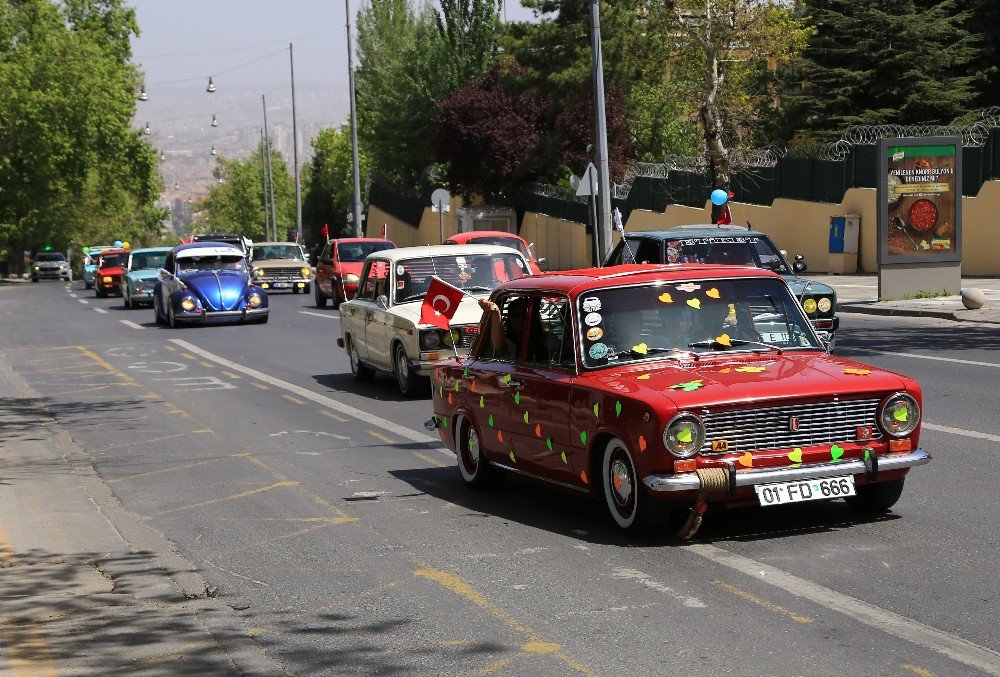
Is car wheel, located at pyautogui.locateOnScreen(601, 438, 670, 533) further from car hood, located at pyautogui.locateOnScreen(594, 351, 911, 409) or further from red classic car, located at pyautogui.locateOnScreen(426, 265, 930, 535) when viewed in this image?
car hood, located at pyautogui.locateOnScreen(594, 351, 911, 409)

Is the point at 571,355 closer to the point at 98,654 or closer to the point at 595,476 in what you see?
the point at 595,476

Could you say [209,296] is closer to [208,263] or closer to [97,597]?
[208,263]

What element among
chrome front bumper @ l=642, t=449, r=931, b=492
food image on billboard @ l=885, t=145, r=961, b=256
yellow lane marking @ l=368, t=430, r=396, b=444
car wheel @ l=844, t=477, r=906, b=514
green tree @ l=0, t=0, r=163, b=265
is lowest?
yellow lane marking @ l=368, t=430, r=396, b=444

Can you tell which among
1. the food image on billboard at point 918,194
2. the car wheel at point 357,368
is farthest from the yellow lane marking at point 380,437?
the food image on billboard at point 918,194

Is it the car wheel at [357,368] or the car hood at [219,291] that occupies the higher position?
the car hood at [219,291]

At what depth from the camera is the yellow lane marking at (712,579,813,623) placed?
664 cm

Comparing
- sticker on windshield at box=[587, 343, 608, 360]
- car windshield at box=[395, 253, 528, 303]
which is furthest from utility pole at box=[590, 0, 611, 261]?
sticker on windshield at box=[587, 343, 608, 360]

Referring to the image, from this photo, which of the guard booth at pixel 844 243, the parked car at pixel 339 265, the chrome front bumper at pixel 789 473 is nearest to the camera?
the chrome front bumper at pixel 789 473

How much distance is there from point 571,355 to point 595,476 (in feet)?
2.66

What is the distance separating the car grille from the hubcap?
0.53m

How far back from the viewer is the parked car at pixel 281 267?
46.3m

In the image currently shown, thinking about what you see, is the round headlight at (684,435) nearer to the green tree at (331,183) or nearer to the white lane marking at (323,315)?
the white lane marking at (323,315)

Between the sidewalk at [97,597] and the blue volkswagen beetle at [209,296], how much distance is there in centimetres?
1941

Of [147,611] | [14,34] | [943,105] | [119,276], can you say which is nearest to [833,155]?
[943,105]
